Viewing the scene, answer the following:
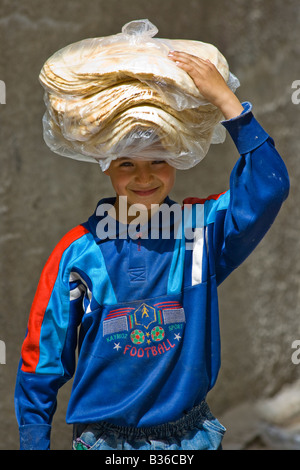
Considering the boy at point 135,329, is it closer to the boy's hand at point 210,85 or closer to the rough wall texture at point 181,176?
the boy's hand at point 210,85

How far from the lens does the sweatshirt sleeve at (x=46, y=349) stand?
6.70 ft

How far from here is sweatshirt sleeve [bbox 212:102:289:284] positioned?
187 centimetres

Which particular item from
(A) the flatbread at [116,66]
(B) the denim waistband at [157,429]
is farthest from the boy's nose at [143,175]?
(B) the denim waistband at [157,429]

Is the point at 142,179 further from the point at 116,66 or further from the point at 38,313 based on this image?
the point at 38,313

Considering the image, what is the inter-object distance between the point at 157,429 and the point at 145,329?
275 millimetres

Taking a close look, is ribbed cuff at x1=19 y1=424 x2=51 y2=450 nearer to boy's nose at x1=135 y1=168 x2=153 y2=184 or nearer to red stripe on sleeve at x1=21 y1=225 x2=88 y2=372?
red stripe on sleeve at x1=21 y1=225 x2=88 y2=372

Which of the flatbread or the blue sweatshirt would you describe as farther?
the blue sweatshirt

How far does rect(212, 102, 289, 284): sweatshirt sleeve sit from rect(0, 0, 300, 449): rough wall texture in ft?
4.91

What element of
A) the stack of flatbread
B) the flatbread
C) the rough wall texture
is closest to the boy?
the stack of flatbread

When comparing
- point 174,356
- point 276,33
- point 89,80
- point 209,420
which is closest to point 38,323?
point 174,356

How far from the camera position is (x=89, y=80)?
6.25ft

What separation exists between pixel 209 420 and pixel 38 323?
0.55m

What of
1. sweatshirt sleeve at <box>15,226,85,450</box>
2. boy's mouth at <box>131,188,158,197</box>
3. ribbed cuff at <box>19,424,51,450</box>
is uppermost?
boy's mouth at <box>131,188,158,197</box>

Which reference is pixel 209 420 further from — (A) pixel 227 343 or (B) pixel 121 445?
(A) pixel 227 343
